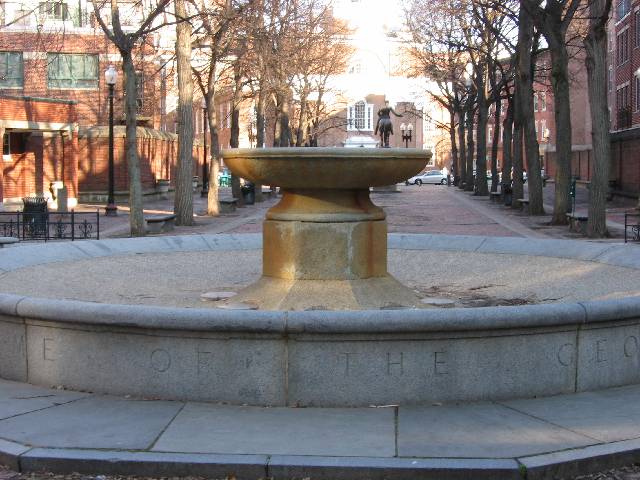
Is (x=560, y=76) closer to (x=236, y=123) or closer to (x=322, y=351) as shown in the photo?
(x=236, y=123)

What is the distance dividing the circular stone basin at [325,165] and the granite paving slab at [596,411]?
2913 mm

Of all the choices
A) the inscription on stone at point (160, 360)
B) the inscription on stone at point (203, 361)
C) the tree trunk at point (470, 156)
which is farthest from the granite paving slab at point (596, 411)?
the tree trunk at point (470, 156)

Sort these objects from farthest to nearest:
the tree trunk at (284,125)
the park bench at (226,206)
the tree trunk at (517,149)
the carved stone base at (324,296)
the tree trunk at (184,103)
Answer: the tree trunk at (284,125), the park bench at (226,206), the tree trunk at (517,149), the tree trunk at (184,103), the carved stone base at (324,296)

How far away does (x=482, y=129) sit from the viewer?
5525cm

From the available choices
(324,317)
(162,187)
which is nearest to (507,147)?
(162,187)

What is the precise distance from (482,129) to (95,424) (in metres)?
50.1

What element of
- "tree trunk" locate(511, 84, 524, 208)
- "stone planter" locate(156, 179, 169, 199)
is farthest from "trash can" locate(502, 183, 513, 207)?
"stone planter" locate(156, 179, 169, 199)

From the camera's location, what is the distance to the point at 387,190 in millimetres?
69875

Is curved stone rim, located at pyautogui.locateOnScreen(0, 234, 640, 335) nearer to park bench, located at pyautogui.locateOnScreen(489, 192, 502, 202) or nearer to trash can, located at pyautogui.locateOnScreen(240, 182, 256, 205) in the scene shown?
trash can, located at pyautogui.locateOnScreen(240, 182, 256, 205)

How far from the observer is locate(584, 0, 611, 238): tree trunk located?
25.2 m

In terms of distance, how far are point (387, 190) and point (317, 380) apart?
62813 millimetres

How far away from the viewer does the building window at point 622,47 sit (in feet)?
192

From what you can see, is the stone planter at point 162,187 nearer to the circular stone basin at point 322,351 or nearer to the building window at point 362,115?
the building window at point 362,115

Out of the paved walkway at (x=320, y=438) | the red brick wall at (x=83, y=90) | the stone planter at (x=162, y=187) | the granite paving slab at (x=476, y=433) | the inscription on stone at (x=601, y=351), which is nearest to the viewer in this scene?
the paved walkway at (x=320, y=438)
